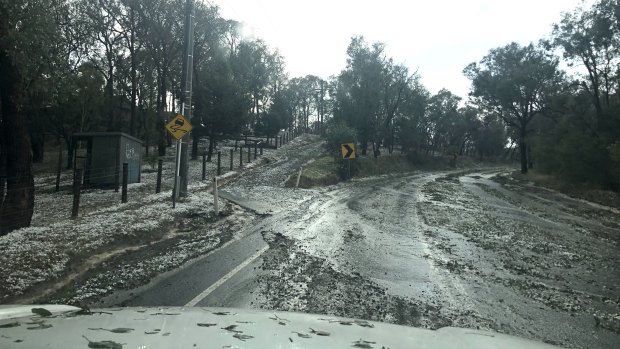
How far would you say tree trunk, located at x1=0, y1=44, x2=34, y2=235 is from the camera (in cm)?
939

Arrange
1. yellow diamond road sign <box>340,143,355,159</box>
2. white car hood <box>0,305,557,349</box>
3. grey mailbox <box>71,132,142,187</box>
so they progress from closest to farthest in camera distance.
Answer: white car hood <box>0,305,557,349</box>
grey mailbox <box>71,132,142,187</box>
yellow diamond road sign <box>340,143,355,159</box>

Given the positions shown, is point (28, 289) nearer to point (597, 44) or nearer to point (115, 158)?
point (115, 158)

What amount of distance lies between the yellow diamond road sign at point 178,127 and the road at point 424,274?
13.1ft

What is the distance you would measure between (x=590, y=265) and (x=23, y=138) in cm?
1220

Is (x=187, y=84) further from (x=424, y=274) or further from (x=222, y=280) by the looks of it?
(x=424, y=274)

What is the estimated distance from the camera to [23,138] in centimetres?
999

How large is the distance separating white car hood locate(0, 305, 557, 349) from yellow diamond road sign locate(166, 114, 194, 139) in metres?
12.1

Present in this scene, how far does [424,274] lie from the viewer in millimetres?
7082

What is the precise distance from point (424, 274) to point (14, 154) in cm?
925

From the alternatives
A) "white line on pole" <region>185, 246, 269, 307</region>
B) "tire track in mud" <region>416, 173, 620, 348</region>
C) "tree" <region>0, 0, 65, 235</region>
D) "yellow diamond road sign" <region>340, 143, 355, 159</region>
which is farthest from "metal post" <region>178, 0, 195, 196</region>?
"yellow diamond road sign" <region>340, 143, 355, 159</region>

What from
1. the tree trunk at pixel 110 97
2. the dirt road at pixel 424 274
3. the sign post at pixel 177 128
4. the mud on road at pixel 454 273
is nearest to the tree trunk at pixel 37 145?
the tree trunk at pixel 110 97

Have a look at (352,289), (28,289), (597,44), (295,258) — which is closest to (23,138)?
(28,289)

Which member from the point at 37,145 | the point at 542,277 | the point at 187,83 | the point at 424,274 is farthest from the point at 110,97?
the point at 542,277

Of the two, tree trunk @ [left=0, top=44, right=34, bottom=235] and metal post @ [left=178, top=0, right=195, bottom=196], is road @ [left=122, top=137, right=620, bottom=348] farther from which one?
tree trunk @ [left=0, top=44, right=34, bottom=235]
